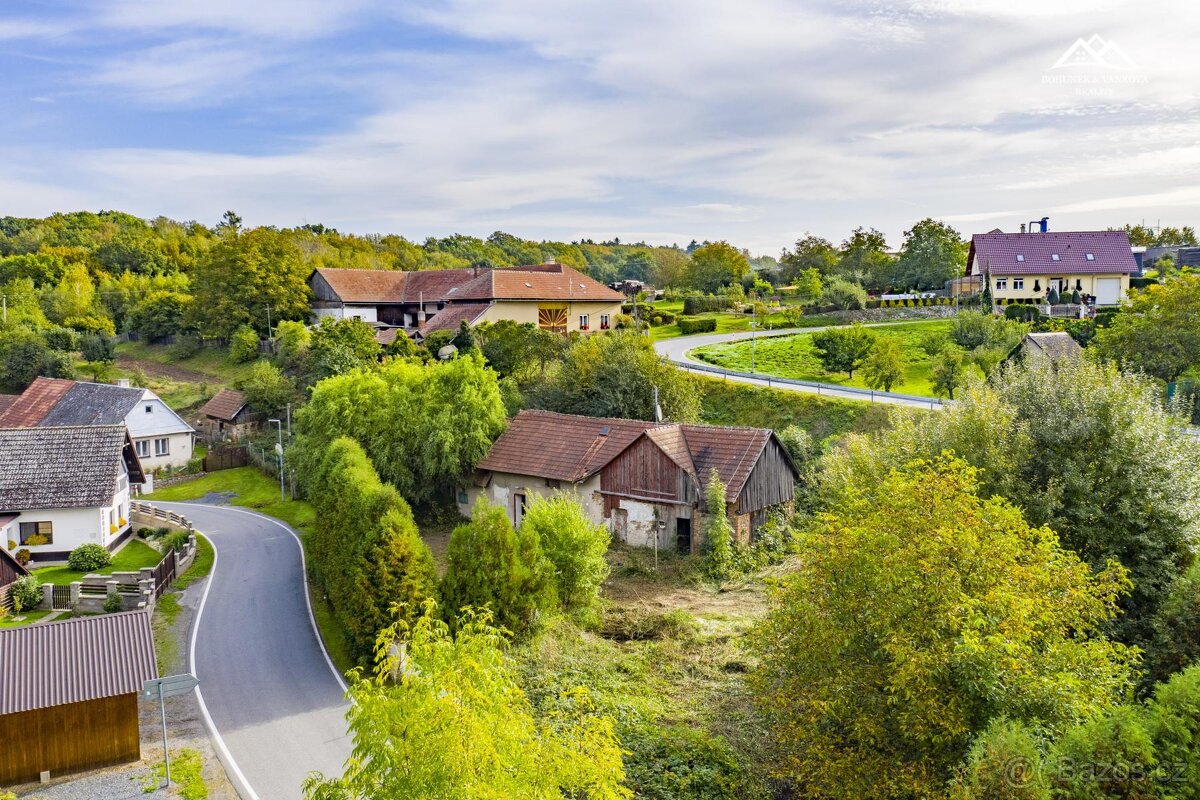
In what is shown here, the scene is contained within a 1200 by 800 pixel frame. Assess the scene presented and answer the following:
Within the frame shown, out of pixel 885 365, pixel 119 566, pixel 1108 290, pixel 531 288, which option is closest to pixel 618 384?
pixel 885 365

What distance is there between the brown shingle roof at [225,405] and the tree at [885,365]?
1496 inches

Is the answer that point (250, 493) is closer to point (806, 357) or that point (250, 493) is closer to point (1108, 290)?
point (806, 357)

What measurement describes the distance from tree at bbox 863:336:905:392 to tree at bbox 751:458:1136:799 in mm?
29847

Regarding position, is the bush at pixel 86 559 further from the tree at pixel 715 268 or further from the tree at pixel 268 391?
the tree at pixel 715 268

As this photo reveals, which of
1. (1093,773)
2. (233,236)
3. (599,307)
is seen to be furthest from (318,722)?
(233,236)

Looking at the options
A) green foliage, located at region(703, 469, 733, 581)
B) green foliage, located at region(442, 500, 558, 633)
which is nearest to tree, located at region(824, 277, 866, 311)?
green foliage, located at region(703, 469, 733, 581)

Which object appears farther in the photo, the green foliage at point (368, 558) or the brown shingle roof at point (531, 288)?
the brown shingle roof at point (531, 288)

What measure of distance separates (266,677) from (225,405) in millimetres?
35927

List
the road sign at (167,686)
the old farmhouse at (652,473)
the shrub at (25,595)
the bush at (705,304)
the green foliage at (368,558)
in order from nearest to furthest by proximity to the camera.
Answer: the road sign at (167,686) < the green foliage at (368,558) < the shrub at (25,595) < the old farmhouse at (652,473) < the bush at (705,304)

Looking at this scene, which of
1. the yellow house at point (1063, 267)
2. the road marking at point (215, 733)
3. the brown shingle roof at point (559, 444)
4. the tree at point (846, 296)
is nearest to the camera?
the road marking at point (215, 733)

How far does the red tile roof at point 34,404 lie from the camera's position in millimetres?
46938

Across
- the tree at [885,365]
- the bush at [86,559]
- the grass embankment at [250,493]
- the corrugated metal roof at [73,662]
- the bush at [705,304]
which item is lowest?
the grass embankment at [250,493]

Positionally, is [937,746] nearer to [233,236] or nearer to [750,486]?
[750,486]

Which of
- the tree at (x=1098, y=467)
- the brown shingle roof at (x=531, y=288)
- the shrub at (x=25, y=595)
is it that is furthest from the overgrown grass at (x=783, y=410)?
the shrub at (x=25, y=595)
